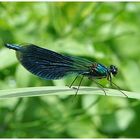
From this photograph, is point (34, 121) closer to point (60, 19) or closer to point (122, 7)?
point (60, 19)

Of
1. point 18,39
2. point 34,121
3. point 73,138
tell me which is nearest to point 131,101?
point 73,138

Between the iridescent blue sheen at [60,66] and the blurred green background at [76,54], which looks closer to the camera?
the iridescent blue sheen at [60,66]

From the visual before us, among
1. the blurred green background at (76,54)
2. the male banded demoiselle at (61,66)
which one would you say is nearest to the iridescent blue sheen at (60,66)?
the male banded demoiselle at (61,66)

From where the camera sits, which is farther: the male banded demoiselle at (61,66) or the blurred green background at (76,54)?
the blurred green background at (76,54)

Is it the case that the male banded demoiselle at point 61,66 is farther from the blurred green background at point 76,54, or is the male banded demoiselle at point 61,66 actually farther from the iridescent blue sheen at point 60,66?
the blurred green background at point 76,54

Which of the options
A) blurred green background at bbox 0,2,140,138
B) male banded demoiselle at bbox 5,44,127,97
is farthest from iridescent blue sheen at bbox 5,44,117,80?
blurred green background at bbox 0,2,140,138

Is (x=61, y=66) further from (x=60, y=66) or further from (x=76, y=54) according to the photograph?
(x=76, y=54)

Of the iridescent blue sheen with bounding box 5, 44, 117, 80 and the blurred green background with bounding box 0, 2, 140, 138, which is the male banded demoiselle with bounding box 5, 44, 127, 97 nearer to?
the iridescent blue sheen with bounding box 5, 44, 117, 80

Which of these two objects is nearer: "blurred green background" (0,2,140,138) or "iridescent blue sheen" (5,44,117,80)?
"iridescent blue sheen" (5,44,117,80)
